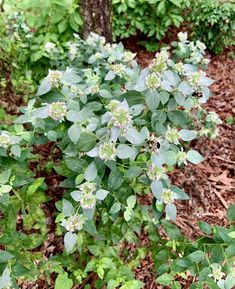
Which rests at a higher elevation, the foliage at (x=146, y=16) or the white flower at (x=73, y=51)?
the white flower at (x=73, y=51)

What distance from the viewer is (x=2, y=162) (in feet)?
6.31

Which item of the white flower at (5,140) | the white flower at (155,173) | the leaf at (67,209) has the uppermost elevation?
the white flower at (5,140)

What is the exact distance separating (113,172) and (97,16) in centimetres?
188

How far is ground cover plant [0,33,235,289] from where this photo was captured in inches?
65.2

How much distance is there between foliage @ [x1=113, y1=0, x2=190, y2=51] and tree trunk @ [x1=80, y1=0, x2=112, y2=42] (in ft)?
3.07

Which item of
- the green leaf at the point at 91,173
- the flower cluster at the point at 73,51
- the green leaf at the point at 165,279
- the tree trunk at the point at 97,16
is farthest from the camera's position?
the tree trunk at the point at 97,16

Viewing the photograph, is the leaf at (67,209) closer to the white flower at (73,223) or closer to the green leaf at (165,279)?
the white flower at (73,223)

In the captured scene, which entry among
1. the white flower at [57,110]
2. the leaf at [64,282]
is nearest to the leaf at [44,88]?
the white flower at [57,110]

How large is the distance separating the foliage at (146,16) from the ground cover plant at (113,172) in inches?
81.6

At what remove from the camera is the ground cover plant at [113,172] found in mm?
1656

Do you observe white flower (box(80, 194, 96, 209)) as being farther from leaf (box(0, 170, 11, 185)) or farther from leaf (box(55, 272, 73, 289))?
leaf (box(55, 272, 73, 289))

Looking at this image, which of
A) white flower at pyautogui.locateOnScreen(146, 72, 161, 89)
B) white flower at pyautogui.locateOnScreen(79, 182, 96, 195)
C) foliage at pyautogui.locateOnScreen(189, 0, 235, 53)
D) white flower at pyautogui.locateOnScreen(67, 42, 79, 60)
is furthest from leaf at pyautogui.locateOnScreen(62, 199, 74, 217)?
foliage at pyautogui.locateOnScreen(189, 0, 235, 53)

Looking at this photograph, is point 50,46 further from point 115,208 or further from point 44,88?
point 115,208

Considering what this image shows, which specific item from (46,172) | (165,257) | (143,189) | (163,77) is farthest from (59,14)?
(165,257)
